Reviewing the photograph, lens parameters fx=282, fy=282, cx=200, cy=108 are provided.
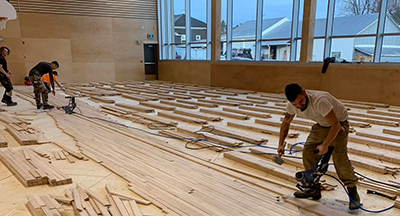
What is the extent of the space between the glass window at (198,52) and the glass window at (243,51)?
5.89ft

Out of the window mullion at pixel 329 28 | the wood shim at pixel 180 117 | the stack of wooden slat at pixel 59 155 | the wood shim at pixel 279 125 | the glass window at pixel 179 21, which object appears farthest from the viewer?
the glass window at pixel 179 21

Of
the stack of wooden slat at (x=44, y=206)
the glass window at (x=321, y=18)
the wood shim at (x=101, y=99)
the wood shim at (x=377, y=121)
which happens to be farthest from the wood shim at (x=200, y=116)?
the glass window at (x=321, y=18)

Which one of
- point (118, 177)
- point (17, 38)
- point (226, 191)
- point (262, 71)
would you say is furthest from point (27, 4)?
point (226, 191)

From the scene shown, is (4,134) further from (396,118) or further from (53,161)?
(396,118)

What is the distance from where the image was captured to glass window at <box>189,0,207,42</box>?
43.7 feet

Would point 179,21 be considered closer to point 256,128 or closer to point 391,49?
point 391,49

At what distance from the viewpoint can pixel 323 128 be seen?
2.67 metres

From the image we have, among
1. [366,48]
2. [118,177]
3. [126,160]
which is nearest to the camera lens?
[118,177]

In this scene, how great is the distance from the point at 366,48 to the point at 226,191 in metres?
8.08

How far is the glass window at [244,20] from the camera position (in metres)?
11.4

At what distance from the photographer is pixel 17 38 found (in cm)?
1245

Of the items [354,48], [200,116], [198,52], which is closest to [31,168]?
[200,116]

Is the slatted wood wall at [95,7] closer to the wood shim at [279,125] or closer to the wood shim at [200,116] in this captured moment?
the wood shim at [200,116]

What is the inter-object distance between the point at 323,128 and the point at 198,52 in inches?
464
